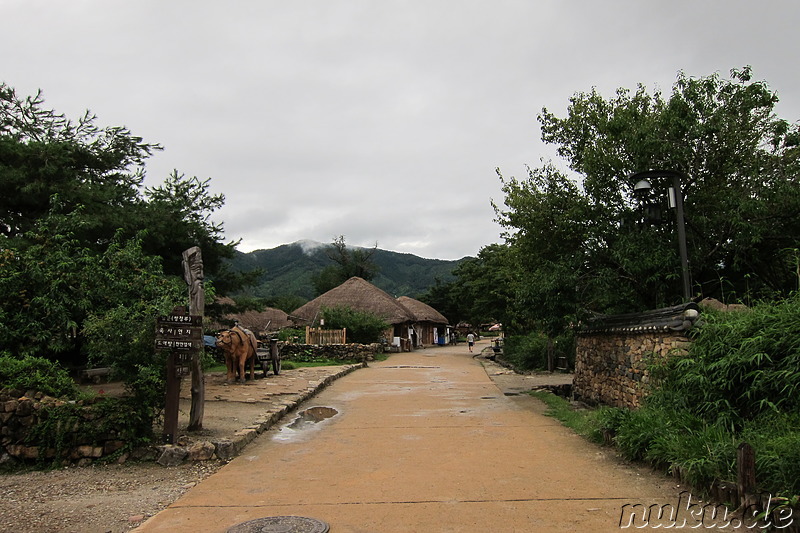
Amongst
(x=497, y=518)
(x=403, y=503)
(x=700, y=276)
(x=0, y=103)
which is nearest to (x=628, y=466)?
(x=497, y=518)

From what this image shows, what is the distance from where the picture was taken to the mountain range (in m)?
99.7

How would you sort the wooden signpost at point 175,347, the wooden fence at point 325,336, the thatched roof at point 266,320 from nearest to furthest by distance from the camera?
the wooden signpost at point 175,347 < the wooden fence at point 325,336 < the thatched roof at point 266,320

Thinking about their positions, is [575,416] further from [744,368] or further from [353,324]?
[353,324]

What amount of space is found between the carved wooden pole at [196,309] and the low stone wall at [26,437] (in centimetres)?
152

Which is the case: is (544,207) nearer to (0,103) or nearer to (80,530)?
(80,530)

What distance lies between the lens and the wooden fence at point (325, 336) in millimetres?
28484

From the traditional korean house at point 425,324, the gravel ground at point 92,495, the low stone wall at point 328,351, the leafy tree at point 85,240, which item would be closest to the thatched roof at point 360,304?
the traditional korean house at point 425,324

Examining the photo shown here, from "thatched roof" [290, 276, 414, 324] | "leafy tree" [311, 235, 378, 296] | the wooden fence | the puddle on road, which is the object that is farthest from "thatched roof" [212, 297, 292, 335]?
the puddle on road

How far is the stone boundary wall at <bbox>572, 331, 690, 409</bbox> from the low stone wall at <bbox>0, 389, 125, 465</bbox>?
25.4ft

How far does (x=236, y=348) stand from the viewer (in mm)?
15258

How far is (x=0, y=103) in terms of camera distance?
14.1 metres

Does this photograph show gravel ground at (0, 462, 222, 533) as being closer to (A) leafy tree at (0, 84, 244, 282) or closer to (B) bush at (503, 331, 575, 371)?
(A) leafy tree at (0, 84, 244, 282)

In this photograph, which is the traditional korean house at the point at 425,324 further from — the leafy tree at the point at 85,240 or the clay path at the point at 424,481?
the clay path at the point at 424,481

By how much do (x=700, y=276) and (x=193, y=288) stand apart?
10.8m
